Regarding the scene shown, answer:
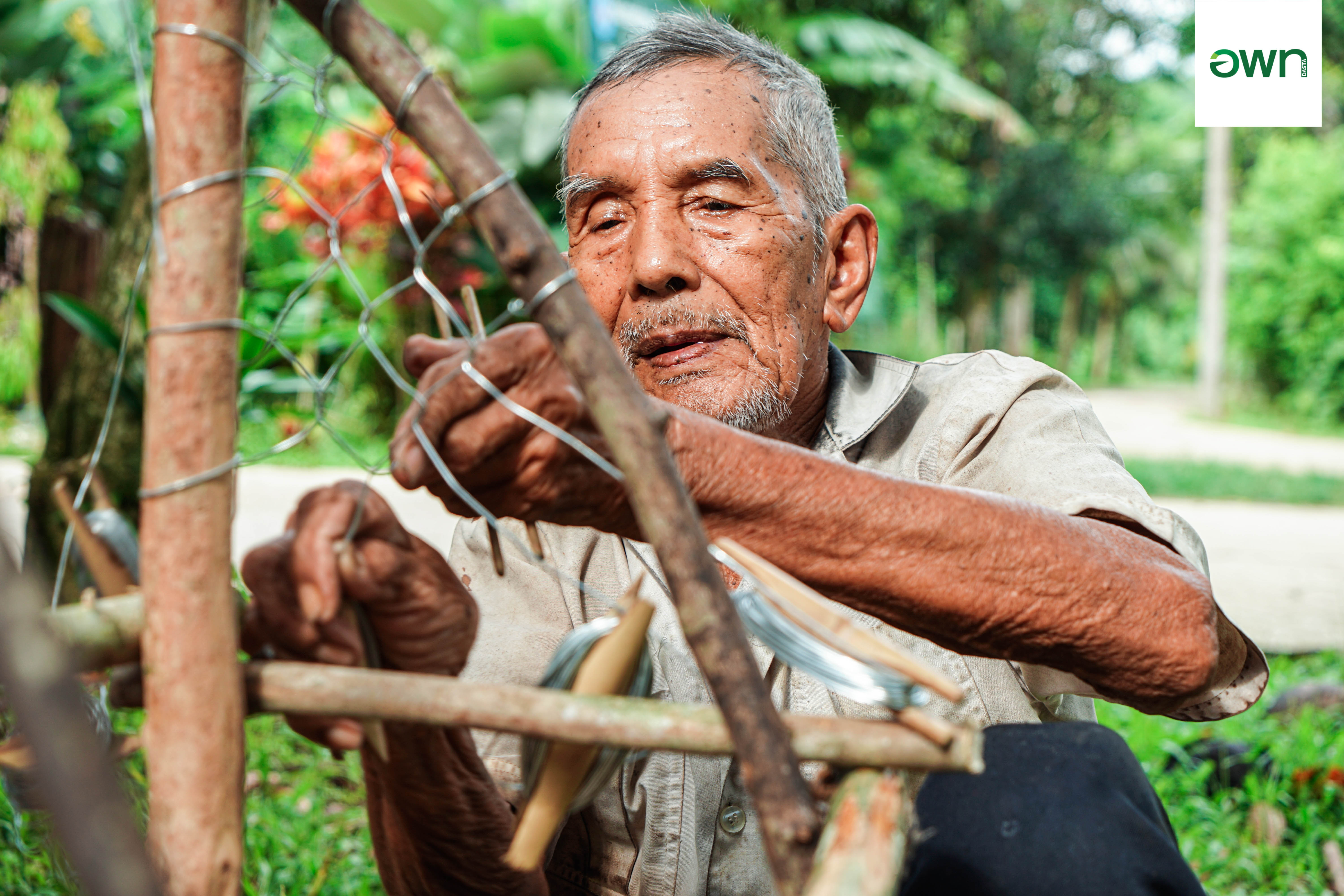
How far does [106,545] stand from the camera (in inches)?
35.4

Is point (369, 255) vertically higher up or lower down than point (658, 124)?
higher up

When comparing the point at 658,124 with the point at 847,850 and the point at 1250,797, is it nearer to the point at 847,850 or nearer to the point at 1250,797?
the point at 847,850

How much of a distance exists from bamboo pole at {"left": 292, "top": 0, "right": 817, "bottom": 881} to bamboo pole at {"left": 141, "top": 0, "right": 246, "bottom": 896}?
4.6 inches

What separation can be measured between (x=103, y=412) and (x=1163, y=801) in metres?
3.30

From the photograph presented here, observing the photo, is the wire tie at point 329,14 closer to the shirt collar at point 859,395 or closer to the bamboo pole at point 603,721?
the bamboo pole at point 603,721

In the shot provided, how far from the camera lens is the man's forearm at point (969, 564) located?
3.10ft

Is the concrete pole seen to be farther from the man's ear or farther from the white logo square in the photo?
the man's ear

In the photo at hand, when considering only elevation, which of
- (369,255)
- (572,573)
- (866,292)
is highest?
(369,255)

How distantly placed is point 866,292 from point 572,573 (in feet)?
2.48

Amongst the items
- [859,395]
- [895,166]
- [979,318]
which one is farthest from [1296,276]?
[859,395]

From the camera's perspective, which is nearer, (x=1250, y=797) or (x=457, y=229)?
(x=1250, y=797)

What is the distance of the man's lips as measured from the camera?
165 centimetres

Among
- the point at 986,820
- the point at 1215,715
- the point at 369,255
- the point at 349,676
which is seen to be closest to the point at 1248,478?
the point at 369,255

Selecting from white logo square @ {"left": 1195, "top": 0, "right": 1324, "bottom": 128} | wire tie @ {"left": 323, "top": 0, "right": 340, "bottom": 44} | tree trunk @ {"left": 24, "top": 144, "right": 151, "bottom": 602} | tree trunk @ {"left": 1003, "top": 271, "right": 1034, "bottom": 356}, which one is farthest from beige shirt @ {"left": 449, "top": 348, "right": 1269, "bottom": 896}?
tree trunk @ {"left": 1003, "top": 271, "right": 1034, "bottom": 356}
